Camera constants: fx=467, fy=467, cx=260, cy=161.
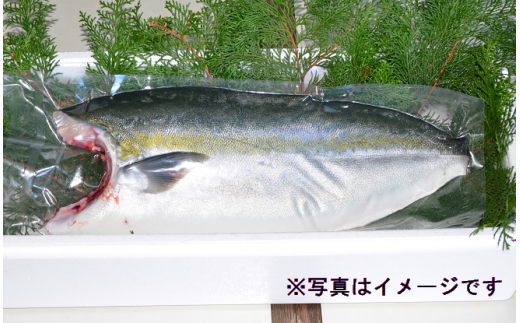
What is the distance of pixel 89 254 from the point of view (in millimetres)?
726

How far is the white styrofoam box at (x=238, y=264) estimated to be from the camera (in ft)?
2.39

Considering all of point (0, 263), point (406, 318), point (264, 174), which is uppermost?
point (264, 174)

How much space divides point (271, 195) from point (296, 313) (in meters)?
0.25

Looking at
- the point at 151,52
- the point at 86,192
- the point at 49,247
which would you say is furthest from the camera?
the point at 151,52

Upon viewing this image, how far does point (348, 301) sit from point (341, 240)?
169mm

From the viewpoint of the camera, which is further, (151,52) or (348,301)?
(151,52)

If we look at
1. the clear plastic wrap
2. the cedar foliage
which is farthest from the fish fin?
the cedar foliage

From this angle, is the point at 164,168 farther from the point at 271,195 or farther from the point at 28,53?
the point at 28,53

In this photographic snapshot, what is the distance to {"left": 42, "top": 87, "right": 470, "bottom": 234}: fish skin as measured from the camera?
0.78 meters

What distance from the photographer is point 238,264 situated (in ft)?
2.47

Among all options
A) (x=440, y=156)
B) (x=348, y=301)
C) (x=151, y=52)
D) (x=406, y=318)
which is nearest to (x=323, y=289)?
(x=348, y=301)

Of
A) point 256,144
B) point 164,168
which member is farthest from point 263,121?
point 164,168

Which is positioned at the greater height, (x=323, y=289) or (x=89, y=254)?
(x=89, y=254)

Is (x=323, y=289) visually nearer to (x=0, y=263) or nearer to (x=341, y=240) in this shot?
(x=341, y=240)
